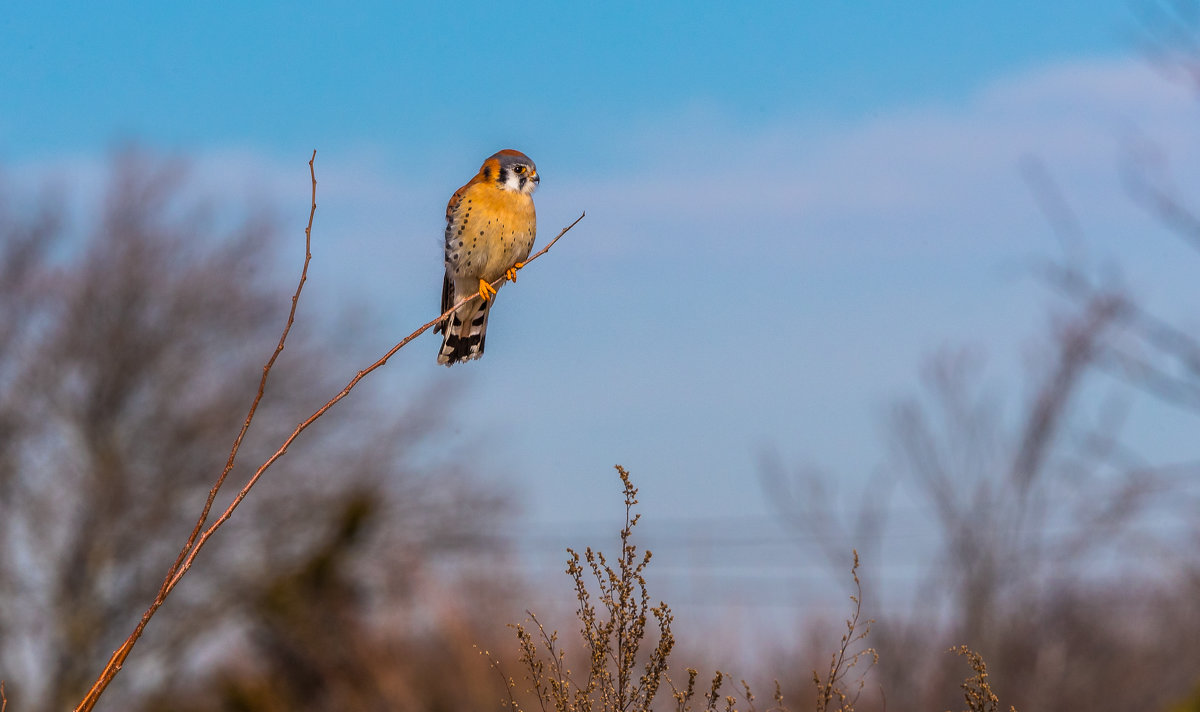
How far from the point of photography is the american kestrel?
4.94 metres

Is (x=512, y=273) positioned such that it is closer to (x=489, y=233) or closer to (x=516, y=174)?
(x=489, y=233)

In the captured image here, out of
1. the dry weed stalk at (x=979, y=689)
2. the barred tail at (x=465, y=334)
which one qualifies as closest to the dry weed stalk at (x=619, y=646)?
the dry weed stalk at (x=979, y=689)

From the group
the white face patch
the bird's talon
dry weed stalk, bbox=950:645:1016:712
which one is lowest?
dry weed stalk, bbox=950:645:1016:712

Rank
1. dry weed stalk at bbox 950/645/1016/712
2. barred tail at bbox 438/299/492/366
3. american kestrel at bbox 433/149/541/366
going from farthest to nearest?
american kestrel at bbox 433/149/541/366 < barred tail at bbox 438/299/492/366 < dry weed stalk at bbox 950/645/1016/712

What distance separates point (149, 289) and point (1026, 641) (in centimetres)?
1537

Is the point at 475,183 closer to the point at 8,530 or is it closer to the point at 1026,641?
the point at 8,530

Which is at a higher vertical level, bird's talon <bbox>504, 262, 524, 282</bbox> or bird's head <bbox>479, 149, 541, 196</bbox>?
bird's head <bbox>479, 149, 541, 196</bbox>

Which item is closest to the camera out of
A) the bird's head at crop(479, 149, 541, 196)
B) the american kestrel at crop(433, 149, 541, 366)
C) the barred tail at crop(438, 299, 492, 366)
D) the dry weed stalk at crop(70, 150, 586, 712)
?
the dry weed stalk at crop(70, 150, 586, 712)

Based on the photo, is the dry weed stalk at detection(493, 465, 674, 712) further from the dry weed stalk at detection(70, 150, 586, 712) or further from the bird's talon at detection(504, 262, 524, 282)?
the bird's talon at detection(504, 262, 524, 282)

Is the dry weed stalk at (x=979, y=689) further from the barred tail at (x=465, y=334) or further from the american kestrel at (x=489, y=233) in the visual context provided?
the american kestrel at (x=489, y=233)

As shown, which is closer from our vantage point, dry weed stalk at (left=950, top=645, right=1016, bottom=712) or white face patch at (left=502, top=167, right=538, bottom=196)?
dry weed stalk at (left=950, top=645, right=1016, bottom=712)

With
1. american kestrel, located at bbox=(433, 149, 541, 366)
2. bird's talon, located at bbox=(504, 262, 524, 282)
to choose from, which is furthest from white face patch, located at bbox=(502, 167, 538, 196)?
bird's talon, located at bbox=(504, 262, 524, 282)

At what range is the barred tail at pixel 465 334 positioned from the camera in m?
4.66

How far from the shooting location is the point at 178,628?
757 inches
